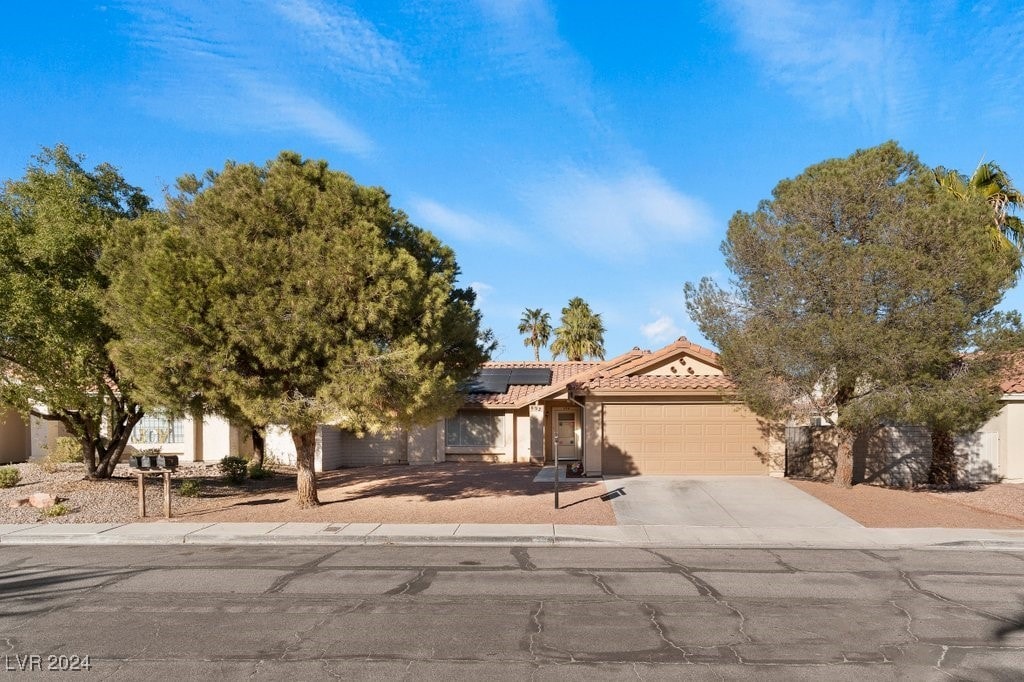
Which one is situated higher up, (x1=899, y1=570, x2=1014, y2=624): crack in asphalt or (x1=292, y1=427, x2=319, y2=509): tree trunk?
(x1=292, y1=427, x2=319, y2=509): tree trunk

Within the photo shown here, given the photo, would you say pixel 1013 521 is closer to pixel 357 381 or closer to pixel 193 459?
pixel 357 381

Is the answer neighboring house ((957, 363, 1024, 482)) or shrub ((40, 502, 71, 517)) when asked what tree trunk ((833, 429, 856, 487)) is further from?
shrub ((40, 502, 71, 517))

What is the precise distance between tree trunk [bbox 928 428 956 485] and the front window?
82.2ft

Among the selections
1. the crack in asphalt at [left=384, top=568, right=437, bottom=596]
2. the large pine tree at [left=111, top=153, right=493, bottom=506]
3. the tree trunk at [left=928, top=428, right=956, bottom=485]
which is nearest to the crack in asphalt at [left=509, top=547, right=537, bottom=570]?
the crack in asphalt at [left=384, top=568, right=437, bottom=596]

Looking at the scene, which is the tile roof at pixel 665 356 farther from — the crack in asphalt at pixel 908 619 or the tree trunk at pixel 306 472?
the crack in asphalt at pixel 908 619

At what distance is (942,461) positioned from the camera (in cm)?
2056

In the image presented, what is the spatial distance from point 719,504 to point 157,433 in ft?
67.4

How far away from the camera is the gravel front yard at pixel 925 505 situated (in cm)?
1426

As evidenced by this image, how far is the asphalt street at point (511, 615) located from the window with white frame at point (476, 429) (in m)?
14.5

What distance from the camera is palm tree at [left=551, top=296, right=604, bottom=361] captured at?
4859 centimetres

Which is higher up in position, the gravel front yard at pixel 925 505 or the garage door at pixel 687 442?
the garage door at pixel 687 442

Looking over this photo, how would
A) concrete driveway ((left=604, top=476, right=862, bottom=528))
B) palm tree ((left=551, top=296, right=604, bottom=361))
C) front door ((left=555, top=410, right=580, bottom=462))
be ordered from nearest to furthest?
1. concrete driveway ((left=604, top=476, right=862, bottom=528))
2. front door ((left=555, top=410, right=580, bottom=462))
3. palm tree ((left=551, top=296, right=604, bottom=361))

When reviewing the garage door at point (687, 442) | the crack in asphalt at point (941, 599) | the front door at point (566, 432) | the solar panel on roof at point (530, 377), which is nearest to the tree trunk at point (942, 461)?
the garage door at point (687, 442)

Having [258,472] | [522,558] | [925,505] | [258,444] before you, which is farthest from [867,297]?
[258,444]
